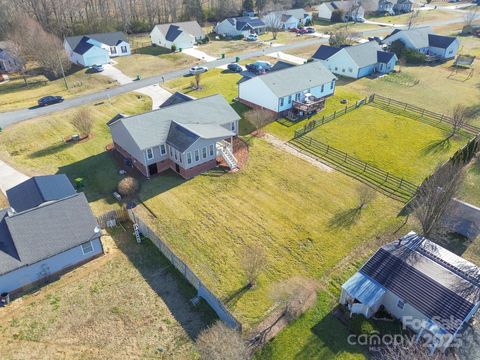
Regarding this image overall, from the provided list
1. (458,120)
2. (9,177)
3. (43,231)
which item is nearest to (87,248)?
(43,231)

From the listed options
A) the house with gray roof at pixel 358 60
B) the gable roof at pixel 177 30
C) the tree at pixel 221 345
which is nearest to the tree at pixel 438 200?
the tree at pixel 221 345

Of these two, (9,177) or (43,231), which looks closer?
(43,231)

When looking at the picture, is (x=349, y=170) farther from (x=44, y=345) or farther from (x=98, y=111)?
(x=98, y=111)

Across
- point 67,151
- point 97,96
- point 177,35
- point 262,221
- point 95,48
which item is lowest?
point 262,221

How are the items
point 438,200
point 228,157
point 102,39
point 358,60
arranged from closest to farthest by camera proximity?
1. point 438,200
2. point 228,157
3. point 358,60
4. point 102,39

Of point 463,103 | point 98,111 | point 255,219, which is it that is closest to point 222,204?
point 255,219

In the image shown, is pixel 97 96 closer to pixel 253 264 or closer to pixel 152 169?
pixel 152 169
